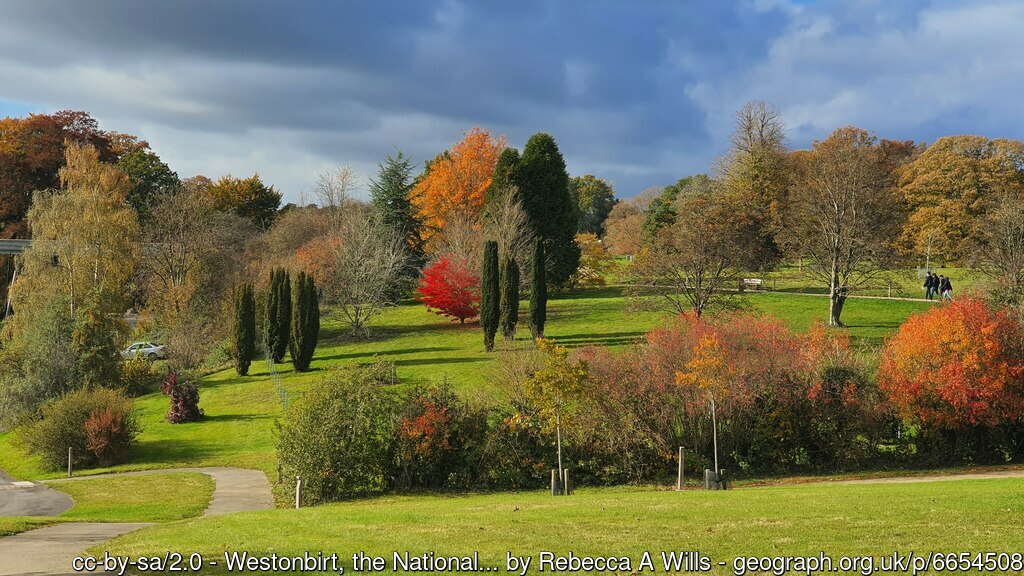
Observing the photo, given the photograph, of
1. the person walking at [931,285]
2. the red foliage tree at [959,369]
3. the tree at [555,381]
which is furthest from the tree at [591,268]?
the tree at [555,381]

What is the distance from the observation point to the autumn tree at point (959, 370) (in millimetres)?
24578

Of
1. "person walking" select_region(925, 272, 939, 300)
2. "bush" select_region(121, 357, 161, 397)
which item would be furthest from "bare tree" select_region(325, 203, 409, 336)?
"person walking" select_region(925, 272, 939, 300)

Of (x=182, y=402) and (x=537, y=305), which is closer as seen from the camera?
(x=182, y=402)

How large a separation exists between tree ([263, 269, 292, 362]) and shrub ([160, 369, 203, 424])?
9.16m

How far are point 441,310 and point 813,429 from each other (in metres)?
28.4

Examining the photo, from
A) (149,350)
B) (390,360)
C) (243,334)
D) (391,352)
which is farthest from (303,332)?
(149,350)

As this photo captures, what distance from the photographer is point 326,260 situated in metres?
54.8

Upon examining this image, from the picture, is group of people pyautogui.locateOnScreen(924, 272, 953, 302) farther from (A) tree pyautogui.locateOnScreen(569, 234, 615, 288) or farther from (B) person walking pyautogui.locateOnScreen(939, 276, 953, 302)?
(A) tree pyautogui.locateOnScreen(569, 234, 615, 288)

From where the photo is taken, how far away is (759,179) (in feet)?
198

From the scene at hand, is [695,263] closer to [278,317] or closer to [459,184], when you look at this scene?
[278,317]

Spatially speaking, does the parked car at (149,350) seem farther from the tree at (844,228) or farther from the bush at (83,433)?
the tree at (844,228)

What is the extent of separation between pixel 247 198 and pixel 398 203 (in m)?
21.3

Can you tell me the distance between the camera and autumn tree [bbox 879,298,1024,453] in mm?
24578

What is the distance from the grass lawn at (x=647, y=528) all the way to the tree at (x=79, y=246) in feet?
106
